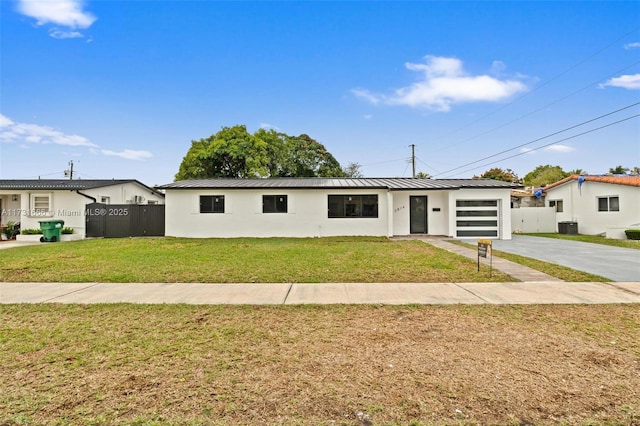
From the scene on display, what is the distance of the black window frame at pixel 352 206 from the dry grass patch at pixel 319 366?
11.4 m

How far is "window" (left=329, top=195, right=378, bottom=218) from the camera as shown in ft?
52.5

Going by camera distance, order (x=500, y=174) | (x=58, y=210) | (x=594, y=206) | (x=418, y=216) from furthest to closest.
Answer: (x=500, y=174) → (x=594, y=206) → (x=418, y=216) → (x=58, y=210)

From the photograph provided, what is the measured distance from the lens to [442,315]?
455 cm

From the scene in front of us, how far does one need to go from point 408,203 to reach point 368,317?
42.1ft

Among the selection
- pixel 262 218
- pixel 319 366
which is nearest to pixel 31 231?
pixel 262 218

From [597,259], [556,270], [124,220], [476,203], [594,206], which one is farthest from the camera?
[594,206]

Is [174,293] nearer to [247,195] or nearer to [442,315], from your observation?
[442,315]

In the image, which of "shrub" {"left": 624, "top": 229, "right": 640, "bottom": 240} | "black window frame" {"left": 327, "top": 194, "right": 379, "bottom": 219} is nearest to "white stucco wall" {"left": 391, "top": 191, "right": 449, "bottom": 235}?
"black window frame" {"left": 327, "top": 194, "right": 379, "bottom": 219}

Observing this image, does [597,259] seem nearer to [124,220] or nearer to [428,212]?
[428,212]

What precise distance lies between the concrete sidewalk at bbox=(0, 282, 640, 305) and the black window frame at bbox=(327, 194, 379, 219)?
31.9 feet

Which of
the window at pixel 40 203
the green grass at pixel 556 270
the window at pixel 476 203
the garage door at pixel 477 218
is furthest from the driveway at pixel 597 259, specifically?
the window at pixel 40 203

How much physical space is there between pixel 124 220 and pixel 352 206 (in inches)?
480

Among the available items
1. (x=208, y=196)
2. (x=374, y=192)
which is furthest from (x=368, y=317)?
(x=208, y=196)

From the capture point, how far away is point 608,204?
1739 cm
